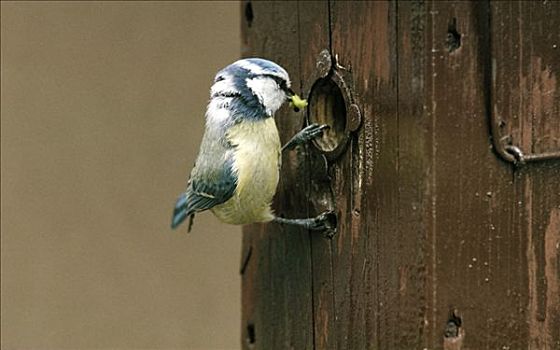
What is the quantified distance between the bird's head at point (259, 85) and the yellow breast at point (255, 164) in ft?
0.14

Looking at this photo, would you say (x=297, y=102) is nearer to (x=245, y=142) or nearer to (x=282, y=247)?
(x=245, y=142)

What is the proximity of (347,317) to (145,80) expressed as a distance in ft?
6.04

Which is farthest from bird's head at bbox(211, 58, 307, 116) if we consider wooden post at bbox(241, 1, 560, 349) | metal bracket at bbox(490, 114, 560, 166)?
metal bracket at bbox(490, 114, 560, 166)

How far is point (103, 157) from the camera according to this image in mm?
3574

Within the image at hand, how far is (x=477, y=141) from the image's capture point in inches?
64.6

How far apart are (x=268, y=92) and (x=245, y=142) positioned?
4.6 inches

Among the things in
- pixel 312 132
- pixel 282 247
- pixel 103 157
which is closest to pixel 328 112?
pixel 312 132

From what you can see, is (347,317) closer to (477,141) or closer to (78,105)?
(477,141)

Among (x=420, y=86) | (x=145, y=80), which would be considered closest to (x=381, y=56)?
(x=420, y=86)

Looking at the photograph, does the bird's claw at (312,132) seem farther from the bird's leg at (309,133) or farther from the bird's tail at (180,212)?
the bird's tail at (180,212)

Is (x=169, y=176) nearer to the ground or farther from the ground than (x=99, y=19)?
nearer to the ground

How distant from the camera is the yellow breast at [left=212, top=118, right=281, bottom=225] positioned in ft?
6.65

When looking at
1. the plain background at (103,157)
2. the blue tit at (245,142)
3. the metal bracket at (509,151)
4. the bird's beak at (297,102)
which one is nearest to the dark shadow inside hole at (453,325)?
the metal bracket at (509,151)

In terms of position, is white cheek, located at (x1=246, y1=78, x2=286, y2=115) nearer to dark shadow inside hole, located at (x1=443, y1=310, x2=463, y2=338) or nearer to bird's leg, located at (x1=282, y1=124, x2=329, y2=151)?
bird's leg, located at (x1=282, y1=124, x2=329, y2=151)
